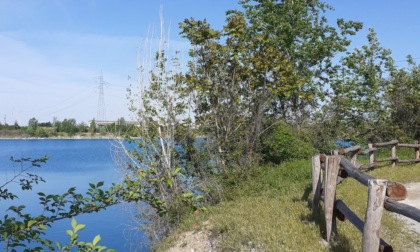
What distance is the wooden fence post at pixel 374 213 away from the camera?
482 cm

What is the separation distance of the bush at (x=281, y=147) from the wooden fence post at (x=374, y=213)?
12901mm

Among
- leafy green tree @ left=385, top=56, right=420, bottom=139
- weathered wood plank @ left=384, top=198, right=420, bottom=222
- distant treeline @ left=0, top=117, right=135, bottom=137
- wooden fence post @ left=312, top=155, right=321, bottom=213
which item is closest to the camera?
weathered wood plank @ left=384, top=198, right=420, bottom=222

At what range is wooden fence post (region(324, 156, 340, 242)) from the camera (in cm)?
666

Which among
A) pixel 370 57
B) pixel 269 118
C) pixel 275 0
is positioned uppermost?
pixel 275 0

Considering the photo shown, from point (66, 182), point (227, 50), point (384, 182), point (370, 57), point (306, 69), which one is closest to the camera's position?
point (384, 182)

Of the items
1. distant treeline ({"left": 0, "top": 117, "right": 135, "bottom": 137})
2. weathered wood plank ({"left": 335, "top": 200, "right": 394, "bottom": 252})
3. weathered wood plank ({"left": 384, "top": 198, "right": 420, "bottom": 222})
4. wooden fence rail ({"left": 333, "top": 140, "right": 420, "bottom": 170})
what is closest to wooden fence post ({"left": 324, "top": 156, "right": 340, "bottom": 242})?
weathered wood plank ({"left": 335, "top": 200, "right": 394, "bottom": 252})

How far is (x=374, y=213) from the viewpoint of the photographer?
16.0 ft

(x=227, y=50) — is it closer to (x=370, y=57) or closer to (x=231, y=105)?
(x=231, y=105)

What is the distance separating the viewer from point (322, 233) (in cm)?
695

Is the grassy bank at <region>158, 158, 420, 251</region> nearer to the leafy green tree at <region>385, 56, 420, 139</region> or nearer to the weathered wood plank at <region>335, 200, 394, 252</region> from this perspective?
the weathered wood plank at <region>335, 200, 394, 252</region>

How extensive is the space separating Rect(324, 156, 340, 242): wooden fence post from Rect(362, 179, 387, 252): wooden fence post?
1.66m

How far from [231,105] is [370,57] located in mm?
13007

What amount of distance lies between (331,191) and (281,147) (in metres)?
11.3

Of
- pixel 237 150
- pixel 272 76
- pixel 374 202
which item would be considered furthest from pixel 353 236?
pixel 272 76
